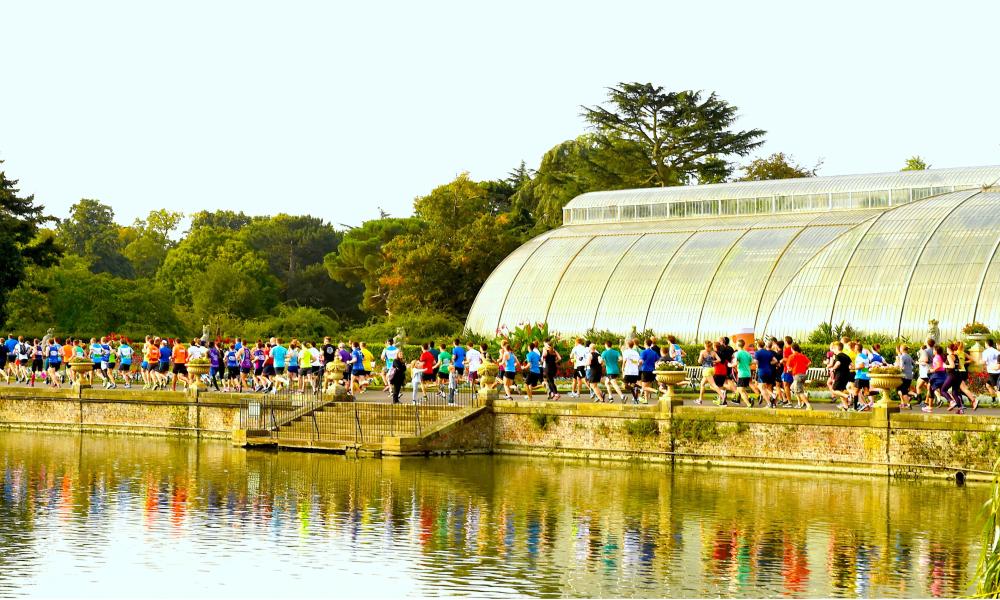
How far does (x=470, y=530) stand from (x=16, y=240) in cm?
5090

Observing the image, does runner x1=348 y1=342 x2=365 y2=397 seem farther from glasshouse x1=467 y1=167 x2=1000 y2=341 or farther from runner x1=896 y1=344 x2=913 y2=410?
runner x1=896 y1=344 x2=913 y2=410

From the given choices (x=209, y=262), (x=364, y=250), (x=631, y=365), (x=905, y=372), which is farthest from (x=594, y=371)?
(x=209, y=262)

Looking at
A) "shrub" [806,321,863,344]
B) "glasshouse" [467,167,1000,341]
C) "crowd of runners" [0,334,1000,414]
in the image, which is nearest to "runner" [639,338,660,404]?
"crowd of runners" [0,334,1000,414]

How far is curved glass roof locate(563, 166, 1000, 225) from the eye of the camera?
61.4m

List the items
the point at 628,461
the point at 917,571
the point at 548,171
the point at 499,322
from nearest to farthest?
the point at 917,571
the point at 628,461
the point at 499,322
the point at 548,171

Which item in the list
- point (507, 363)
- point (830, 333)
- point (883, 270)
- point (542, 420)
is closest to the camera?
point (542, 420)

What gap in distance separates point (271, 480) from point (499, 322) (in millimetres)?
32261

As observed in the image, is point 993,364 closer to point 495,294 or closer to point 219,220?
point 495,294

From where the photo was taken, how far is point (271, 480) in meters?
33.6

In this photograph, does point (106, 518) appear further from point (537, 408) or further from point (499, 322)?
point (499, 322)

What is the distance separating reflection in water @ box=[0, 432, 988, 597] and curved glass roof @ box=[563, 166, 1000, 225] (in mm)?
29679

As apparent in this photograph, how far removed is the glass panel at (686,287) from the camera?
58.7 metres

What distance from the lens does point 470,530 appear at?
26.3m

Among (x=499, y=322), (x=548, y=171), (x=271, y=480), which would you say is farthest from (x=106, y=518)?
(x=548, y=171)
